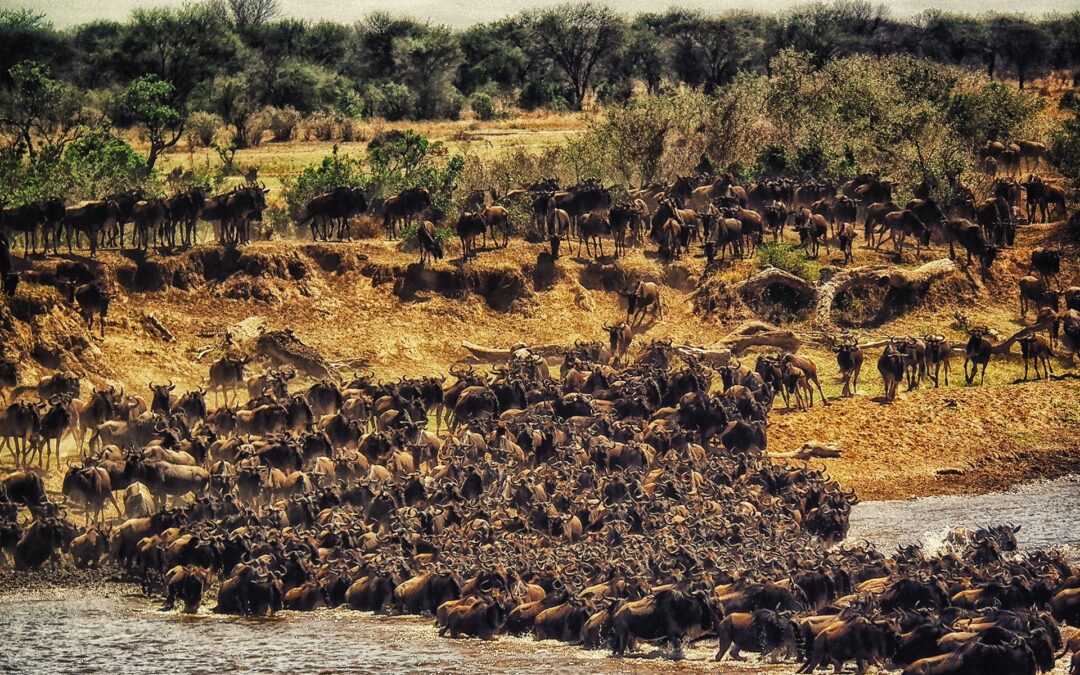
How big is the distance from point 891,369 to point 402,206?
15.7m

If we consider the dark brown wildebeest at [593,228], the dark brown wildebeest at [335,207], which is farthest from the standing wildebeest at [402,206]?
the dark brown wildebeest at [593,228]

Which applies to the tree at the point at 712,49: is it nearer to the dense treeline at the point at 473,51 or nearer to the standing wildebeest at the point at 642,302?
the dense treeline at the point at 473,51

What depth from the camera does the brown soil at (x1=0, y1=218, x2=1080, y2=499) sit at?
34781 mm

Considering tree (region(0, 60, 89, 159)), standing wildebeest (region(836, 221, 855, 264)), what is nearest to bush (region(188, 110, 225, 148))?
tree (region(0, 60, 89, 159))

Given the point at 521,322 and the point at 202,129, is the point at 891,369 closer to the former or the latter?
the point at 521,322

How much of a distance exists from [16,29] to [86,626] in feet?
223

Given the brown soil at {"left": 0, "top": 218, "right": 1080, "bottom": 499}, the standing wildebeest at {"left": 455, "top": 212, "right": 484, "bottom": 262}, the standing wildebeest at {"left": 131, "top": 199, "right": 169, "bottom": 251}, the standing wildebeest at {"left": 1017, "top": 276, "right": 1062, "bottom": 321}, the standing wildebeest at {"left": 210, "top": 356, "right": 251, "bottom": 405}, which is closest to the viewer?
A: the brown soil at {"left": 0, "top": 218, "right": 1080, "bottom": 499}

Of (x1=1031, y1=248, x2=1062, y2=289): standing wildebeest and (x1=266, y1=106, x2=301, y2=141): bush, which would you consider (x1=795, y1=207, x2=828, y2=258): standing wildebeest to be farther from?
(x1=266, y1=106, x2=301, y2=141): bush

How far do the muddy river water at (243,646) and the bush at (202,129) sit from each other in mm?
42698

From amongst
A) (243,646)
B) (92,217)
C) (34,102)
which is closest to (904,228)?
(92,217)

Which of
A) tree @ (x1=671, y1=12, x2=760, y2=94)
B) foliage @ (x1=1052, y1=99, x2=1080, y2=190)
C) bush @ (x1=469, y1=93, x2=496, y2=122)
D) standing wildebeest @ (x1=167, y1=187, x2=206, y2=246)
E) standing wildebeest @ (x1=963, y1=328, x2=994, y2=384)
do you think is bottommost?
standing wildebeest @ (x1=963, y1=328, x2=994, y2=384)

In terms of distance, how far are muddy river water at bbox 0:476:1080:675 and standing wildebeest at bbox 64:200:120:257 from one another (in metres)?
16.5

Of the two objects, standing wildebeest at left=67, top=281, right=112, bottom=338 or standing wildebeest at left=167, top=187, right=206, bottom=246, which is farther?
standing wildebeest at left=167, top=187, right=206, bottom=246

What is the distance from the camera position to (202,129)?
6606cm
